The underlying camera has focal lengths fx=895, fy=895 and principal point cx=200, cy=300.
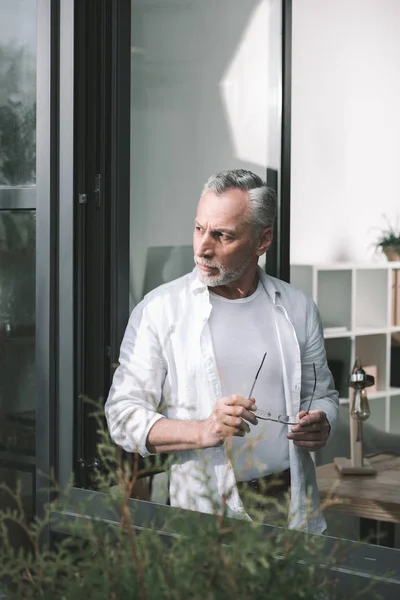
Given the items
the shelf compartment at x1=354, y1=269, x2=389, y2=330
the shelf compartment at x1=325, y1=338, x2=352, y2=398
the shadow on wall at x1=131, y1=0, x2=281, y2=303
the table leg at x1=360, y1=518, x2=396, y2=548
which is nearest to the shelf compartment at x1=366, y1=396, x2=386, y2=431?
the shelf compartment at x1=325, y1=338, x2=352, y2=398

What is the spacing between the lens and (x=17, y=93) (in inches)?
102

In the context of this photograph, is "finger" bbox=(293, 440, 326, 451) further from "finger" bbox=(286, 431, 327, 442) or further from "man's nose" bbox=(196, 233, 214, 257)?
"man's nose" bbox=(196, 233, 214, 257)

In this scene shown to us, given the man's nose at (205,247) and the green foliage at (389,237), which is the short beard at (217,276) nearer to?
the man's nose at (205,247)

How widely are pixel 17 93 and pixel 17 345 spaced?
0.73 meters

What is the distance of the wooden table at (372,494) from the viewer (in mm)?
3375

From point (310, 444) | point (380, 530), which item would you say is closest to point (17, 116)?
point (310, 444)

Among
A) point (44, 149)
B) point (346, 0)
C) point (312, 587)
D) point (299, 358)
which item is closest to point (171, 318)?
point (299, 358)

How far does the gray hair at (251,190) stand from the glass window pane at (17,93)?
56 cm

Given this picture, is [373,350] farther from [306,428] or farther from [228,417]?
[228,417]

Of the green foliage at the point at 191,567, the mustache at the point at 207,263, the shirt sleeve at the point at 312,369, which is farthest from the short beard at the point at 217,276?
the green foliage at the point at 191,567

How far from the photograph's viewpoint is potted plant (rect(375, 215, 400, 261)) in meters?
5.45

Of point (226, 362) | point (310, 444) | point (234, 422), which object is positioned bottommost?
point (310, 444)

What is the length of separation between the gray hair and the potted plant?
2809 mm

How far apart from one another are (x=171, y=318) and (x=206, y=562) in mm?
1559
